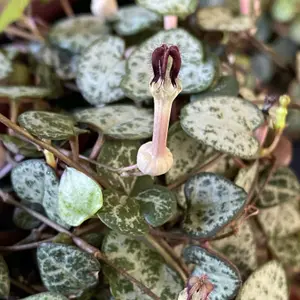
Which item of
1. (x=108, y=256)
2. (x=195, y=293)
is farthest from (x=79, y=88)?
(x=195, y=293)

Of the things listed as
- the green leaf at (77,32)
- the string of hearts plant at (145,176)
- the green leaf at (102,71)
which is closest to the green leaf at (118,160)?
the string of hearts plant at (145,176)

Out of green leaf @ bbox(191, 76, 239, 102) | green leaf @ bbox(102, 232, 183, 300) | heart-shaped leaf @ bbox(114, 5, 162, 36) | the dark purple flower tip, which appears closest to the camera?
the dark purple flower tip

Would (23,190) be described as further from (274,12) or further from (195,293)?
(274,12)

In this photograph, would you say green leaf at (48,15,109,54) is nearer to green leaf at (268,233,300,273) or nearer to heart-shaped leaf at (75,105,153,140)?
heart-shaped leaf at (75,105,153,140)

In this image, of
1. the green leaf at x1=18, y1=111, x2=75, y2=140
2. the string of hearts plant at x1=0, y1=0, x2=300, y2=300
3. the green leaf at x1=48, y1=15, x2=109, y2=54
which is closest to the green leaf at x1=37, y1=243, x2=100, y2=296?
the string of hearts plant at x1=0, y1=0, x2=300, y2=300

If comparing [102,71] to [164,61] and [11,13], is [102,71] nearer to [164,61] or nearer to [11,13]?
[11,13]

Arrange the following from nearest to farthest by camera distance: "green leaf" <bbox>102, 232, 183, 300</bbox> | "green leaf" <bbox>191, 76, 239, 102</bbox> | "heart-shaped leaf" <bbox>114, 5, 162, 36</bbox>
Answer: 1. "green leaf" <bbox>102, 232, 183, 300</bbox>
2. "green leaf" <bbox>191, 76, 239, 102</bbox>
3. "heart-shaped leaf" <bbox>114, 5, 162, 36</bbox>

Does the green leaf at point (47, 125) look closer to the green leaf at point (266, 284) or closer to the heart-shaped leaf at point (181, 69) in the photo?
the heart-shaped leaf at point (181, 69)
